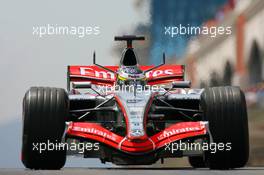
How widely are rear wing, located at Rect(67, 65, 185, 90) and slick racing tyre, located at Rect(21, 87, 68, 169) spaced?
4.11 m

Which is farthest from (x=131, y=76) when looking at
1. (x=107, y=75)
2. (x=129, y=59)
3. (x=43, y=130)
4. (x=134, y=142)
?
(x=43, y=130)

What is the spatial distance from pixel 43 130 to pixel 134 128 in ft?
5.90

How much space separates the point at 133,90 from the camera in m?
25.5

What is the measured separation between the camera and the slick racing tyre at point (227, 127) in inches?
933

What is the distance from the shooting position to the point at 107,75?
91.6ft

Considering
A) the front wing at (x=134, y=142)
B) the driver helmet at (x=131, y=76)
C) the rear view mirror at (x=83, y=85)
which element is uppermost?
the driver helmet at (x=131, y=76)

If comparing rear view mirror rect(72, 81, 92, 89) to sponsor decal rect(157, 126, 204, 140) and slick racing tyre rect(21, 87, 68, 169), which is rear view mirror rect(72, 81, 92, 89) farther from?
sponsor decal rect(157, 126, 204, 140)

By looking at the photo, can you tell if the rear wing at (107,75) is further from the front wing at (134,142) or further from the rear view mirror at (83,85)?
the front wing at (134,142)

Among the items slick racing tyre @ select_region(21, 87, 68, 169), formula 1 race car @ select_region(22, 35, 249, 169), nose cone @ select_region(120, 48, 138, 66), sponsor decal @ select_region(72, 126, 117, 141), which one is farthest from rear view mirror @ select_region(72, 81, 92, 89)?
sponsor decal @ select_region(72, 126, 117, 141)

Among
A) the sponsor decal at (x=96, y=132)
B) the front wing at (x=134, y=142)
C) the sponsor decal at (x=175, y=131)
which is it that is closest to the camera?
the front wing at (x=134, y=142)

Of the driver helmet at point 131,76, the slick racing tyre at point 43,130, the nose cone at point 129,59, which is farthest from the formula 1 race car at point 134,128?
the nose cone at point 129,59

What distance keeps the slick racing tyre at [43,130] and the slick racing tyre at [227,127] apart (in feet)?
9.70

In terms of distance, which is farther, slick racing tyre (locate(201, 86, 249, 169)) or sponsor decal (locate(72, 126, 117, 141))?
slick racing tyre (locate(201, 86, 249, 169))

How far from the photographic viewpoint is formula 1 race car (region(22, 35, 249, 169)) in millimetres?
23234
